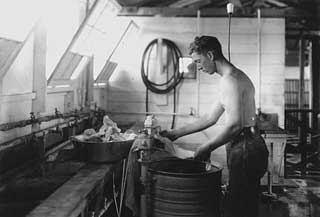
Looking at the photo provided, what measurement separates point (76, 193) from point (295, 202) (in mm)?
3369

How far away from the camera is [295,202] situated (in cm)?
481

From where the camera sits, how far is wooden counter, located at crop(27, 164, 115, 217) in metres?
1.89

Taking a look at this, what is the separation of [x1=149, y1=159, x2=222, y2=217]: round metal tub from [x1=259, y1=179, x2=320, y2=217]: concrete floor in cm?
198

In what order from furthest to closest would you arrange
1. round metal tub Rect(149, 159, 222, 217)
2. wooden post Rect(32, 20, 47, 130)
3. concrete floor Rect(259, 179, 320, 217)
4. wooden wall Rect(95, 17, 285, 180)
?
wooden wall Rect(95, 17, 285, 180) → concrete floor Rect(259, 179, 320, 217) → wooden post Rect(32, 20, 47, 130) → round metal tub Rect(149, 159, 222, 217)

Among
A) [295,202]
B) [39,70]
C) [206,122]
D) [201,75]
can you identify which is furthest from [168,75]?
[39,70]

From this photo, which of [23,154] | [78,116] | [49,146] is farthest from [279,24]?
[23,154]

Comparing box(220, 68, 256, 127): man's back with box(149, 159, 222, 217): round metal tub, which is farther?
box(220, 68, 256, 127): man's back

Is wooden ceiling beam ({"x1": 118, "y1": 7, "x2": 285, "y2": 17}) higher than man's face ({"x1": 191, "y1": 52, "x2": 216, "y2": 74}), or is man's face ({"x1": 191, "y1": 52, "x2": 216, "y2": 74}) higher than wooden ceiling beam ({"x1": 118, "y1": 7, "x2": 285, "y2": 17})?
wooden ceiling beam ({"x1": 118, "y1": 7, "x2": 285, "y2": 17})

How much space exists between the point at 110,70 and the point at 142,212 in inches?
138

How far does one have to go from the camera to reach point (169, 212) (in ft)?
8.32

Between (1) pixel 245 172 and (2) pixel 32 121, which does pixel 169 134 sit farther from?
(2) pixel 32 121

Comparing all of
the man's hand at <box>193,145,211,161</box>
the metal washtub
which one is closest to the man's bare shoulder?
the man's hand at <box>193,145,211,161</box>

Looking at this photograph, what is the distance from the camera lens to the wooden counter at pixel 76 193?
189 centimetres

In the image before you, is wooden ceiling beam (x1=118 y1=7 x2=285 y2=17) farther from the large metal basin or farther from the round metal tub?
Answer: the round metal tub
